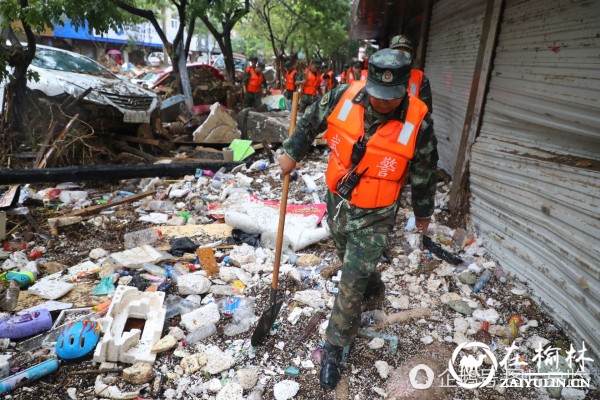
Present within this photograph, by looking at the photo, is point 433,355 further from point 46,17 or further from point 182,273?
point 46,17

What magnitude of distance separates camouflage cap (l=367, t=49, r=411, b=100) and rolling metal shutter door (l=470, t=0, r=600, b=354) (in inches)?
62.3

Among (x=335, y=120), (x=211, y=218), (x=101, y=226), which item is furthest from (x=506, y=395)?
(x=101, y=226)

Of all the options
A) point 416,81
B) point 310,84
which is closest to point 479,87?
point 416,81

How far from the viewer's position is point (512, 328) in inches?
111

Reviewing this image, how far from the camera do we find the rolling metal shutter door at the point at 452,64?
15.5ft

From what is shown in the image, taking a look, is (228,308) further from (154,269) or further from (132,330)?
(154,269)

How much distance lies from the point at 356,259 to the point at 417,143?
78 cm

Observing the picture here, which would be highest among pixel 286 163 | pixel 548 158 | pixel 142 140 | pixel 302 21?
pixel 302 21

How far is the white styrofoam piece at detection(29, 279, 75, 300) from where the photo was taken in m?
2.89

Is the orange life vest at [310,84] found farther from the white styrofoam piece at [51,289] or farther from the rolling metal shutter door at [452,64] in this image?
the white styrofoam piece at [51,289]

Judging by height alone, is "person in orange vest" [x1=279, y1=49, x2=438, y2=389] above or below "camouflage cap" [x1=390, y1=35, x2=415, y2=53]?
below

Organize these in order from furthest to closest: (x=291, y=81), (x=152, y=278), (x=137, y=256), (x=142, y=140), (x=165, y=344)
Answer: (x=291, y=81) < (x=142, y=140) < (x=137, y=256) < (x=152, y=278) < (x=165, y=344)

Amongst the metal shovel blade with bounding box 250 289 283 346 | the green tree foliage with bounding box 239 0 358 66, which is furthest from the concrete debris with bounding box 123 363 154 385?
the green tree foliage with bounding box 239 0 358 66
